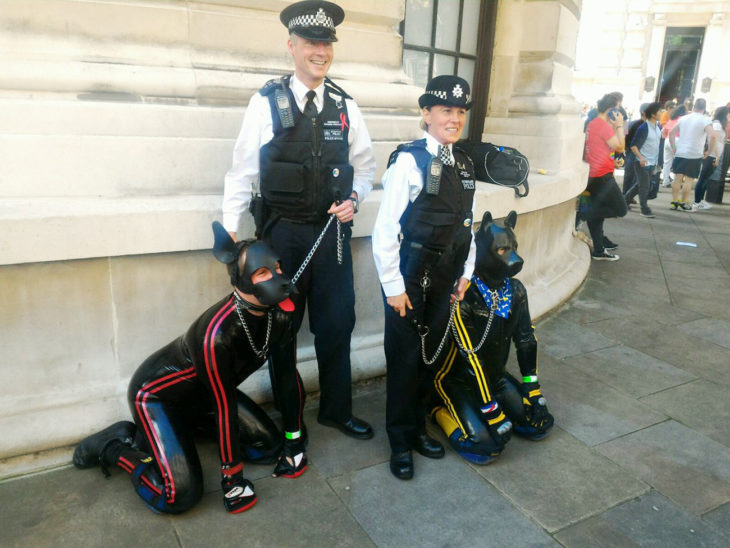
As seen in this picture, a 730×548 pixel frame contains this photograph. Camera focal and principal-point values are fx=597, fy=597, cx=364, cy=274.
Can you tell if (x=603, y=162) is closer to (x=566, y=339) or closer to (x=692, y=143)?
(x=566, y=339)

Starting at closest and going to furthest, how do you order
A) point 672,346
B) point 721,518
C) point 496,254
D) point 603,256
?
point 721,518, point 496,254, point 672,346, point 603,256

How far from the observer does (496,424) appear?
3.21 meters

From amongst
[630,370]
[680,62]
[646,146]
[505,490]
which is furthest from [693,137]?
[680,62]

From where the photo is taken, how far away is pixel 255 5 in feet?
11.0

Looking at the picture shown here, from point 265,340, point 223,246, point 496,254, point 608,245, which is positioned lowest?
point 608,245

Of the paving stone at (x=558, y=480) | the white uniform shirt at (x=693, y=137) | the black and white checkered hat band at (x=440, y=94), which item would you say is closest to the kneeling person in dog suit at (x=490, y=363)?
the paving stone at (x=558, y=480)

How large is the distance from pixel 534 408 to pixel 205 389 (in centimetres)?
182

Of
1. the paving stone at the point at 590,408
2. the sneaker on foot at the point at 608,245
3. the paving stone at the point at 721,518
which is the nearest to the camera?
the paving stone at the point at 721,518

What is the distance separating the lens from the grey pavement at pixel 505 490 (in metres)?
2.62

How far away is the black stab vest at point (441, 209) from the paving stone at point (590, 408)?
1494 mm

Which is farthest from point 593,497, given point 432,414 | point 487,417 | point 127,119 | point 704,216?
point 704,216

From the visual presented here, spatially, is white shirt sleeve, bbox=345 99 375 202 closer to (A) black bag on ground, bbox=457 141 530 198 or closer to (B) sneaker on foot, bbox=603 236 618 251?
(A) black bag on ground, bbox=457 141 530 198

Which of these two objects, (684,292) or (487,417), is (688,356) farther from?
(487,417)

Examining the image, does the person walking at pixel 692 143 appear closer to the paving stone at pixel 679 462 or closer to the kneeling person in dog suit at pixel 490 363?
the paving stone at pixel 679 462
